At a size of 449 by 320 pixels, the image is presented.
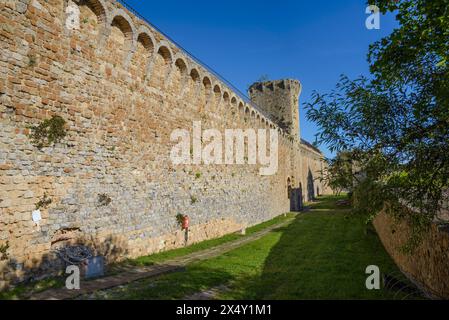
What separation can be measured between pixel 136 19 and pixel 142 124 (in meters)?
3.58

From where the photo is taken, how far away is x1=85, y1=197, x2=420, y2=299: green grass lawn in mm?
7027

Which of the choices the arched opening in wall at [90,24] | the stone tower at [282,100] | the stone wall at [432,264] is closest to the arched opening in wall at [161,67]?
the arched opening in wall at [90,24]

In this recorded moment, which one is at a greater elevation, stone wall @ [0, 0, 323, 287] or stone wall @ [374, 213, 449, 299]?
stone wall @ [0, 0, 323, 287]

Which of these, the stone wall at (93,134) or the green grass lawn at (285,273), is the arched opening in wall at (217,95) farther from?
the green grass lawn at (285,273)

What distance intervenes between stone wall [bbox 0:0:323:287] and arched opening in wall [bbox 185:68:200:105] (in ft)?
0.16

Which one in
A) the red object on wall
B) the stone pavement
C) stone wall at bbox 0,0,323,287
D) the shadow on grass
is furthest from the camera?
the red object on wall

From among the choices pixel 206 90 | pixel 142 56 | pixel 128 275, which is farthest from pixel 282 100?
pixel 128 275

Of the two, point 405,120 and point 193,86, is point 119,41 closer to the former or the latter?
point 193,86

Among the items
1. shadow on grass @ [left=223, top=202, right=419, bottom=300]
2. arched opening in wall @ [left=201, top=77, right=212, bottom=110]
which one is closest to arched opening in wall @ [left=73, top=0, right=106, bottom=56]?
arched opening in wall @ [left=201, top=77, right=212, bottom=110]

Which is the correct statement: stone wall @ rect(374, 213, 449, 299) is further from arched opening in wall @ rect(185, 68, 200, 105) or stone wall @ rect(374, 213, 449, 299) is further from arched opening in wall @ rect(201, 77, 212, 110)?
arched opening in wall @ rect(201, 77, 212, 110)

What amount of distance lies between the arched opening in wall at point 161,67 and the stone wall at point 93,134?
0.14 ft

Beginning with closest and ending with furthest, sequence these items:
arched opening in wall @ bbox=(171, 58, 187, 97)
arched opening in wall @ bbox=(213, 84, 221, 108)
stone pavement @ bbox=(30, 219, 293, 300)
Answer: stone pavement @ bbox=(30, 219, 293, 300) → arched opening in wall @ bbox=(171, 58, 187, 97) → arched opening in wall @ bbox=(213, 84, 221, 108)

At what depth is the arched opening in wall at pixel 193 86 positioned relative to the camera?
15015 mm

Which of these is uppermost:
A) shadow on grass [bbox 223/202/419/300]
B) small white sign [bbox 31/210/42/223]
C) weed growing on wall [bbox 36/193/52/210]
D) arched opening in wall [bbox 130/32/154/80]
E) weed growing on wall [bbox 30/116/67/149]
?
arched opening in wall [bbox 130/32/154/80]
